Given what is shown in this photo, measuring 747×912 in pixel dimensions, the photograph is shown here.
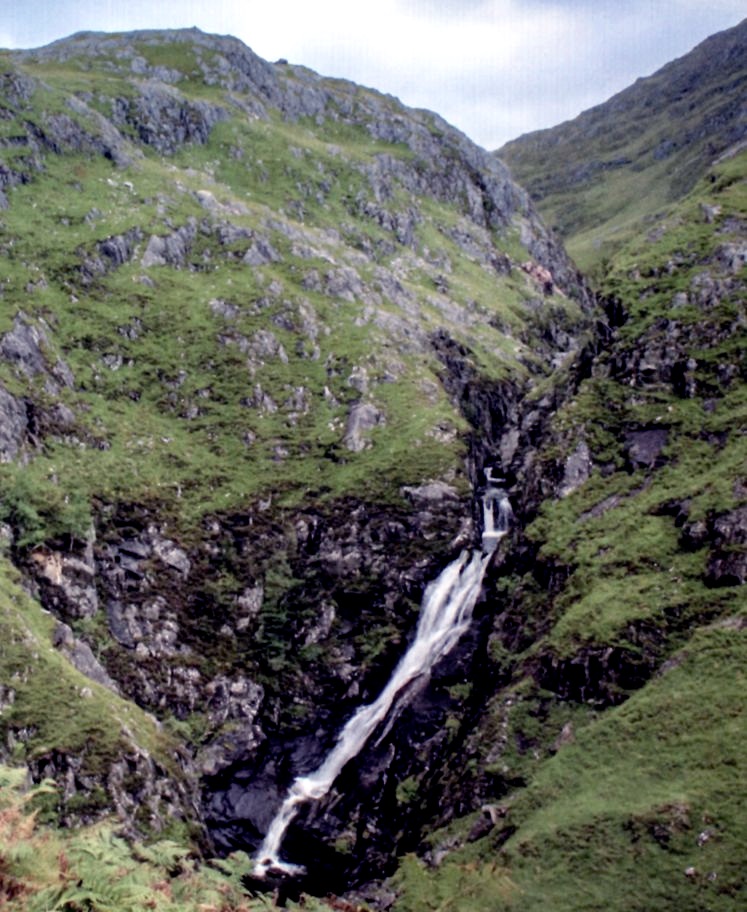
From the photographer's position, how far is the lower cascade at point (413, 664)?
45781mm

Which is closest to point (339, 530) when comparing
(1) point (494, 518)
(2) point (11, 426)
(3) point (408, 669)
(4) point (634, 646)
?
(3) point (408, 669)

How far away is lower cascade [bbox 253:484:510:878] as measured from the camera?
150 ft

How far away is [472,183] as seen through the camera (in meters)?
131

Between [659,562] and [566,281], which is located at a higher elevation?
[566,281]

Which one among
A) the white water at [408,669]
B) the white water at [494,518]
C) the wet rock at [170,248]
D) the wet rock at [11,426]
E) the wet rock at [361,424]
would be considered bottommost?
the white water at [408,669]

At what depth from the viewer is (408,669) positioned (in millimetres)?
52562

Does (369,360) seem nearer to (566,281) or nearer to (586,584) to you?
(586,584)

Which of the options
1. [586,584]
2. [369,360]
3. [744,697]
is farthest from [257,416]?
[744,697]

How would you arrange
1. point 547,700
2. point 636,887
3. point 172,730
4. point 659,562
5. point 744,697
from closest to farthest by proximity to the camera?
1. point 636,887
2. point 744,697
3. point 547,700
4. point 659,562
5. point 172,730

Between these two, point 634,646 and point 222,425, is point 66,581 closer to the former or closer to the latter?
point 222,425

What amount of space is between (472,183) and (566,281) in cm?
2212

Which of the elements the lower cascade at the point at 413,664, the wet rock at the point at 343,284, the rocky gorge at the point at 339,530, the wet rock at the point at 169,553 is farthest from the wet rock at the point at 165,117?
the lower cascade at the point at 413,664

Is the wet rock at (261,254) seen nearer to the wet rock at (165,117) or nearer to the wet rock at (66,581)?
the wet rock at (165,117)

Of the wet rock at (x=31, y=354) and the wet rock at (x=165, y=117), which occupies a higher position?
the wet rock at (x=165, y=117)
